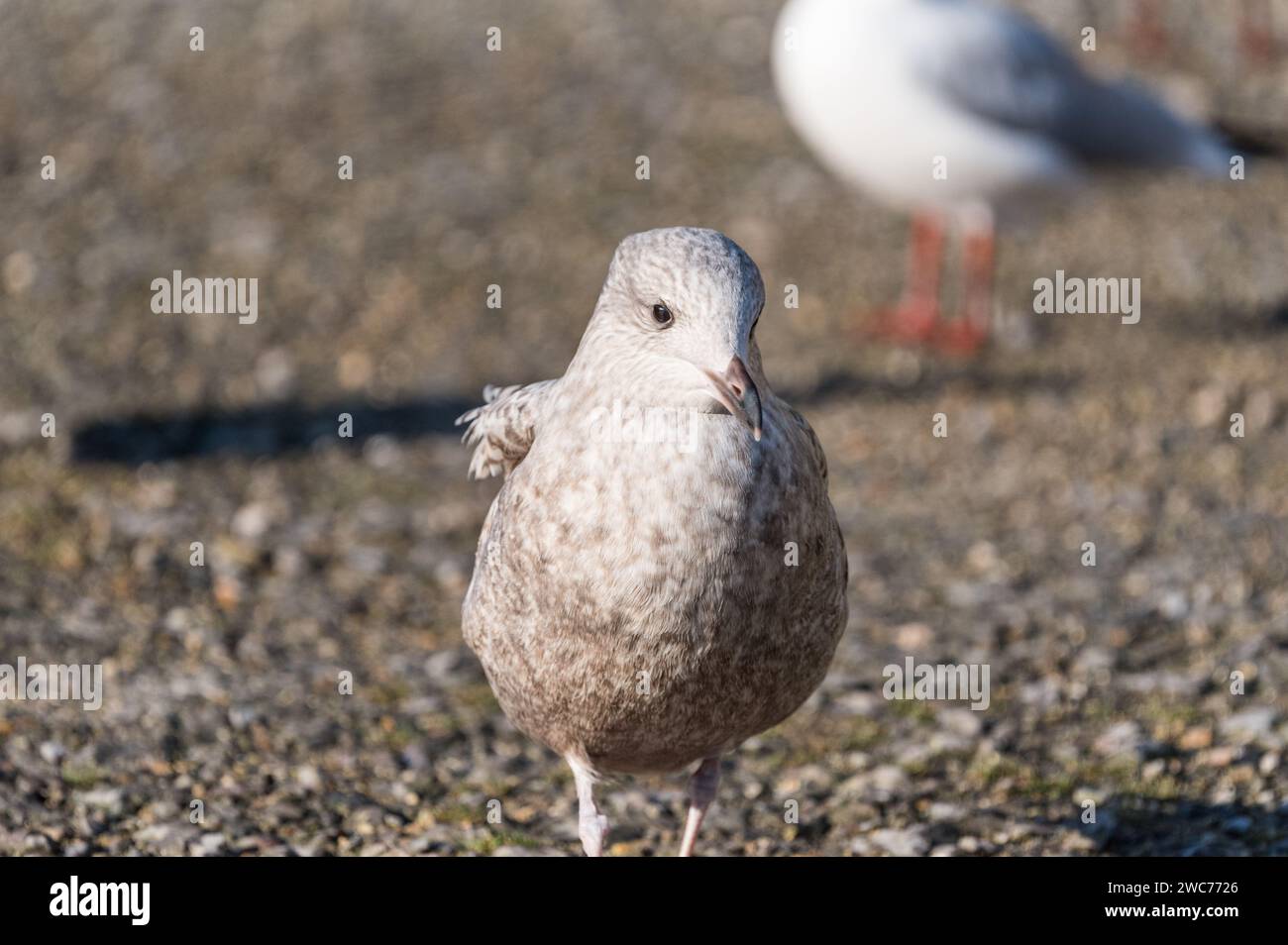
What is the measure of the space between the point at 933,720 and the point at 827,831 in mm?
1023

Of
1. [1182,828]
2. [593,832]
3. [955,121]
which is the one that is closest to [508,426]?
[593,832]

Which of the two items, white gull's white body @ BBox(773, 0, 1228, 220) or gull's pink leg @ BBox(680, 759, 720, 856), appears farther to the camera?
white gull's white body @ BBox(773, 0, 1228, 220)

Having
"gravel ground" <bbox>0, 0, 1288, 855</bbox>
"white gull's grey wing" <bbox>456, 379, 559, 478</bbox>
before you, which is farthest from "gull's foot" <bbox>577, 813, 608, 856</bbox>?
"white gull's grey wing" <bbox>456, 379, 559, 478</bbox>

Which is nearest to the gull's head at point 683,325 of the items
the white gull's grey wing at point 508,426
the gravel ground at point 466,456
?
the white gull's grey wing at point 508,426

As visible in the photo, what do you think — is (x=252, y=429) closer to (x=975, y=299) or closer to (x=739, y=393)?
(x=975, y=299)

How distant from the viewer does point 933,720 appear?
22.4ft

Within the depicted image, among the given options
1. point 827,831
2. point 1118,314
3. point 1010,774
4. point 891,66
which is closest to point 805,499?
point 827,831

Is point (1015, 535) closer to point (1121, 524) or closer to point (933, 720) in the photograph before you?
point (1121, 524)

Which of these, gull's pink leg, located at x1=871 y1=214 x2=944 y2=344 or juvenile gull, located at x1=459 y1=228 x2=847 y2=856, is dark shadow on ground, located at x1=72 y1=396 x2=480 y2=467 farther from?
juvenile gull, located at x1=459 y1=228 x2=847 y2=856

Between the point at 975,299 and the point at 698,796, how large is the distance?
21.0 ft

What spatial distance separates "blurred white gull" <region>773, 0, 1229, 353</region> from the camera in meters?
10.6

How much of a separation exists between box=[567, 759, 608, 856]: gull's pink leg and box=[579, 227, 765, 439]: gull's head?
→ 4.57 ft

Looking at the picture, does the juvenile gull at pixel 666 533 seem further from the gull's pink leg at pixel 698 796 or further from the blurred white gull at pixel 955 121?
the blurred white gull at pixel 955 121

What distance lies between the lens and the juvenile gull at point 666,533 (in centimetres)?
421
